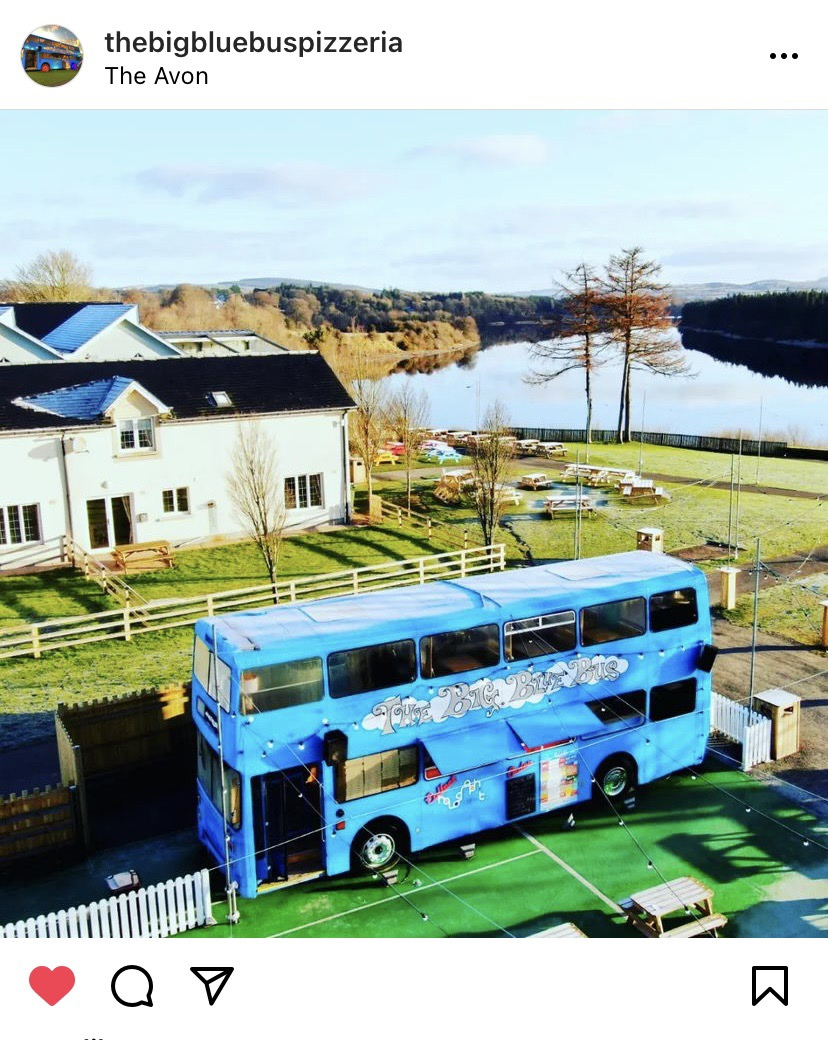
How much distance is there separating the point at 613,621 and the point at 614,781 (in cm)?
265

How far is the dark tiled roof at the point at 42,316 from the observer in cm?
4591

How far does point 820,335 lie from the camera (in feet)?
342

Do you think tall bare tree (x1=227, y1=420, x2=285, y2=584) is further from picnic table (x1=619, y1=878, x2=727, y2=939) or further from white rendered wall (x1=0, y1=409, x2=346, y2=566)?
picnic table (x1=619, y1=878, x2=727, y2=939)

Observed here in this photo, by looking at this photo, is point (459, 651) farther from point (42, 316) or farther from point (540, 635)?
point (42, 316)

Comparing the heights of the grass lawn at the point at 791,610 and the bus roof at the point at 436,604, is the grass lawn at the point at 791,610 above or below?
below

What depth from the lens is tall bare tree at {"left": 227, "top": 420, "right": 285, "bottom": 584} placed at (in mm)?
26109

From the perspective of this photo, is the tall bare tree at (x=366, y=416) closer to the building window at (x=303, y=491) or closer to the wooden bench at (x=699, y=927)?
the building window at (x=303, y=491)

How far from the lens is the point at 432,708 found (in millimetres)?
13133
